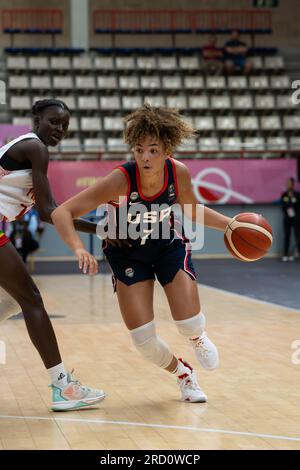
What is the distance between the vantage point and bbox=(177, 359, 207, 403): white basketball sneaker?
5.02m

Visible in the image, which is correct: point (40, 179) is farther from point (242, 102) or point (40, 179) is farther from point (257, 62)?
point (257, 62)

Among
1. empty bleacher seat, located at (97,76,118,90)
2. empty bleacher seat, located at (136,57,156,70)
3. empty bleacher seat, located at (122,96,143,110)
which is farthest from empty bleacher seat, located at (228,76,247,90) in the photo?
empty bleacher seat, located at (97,76,118,90)

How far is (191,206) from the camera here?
5.12 meters

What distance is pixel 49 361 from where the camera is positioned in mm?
4809

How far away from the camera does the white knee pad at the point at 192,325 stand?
4949 mm

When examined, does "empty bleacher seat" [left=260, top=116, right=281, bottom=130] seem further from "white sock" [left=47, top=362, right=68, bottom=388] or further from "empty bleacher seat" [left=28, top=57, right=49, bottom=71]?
"white sock" [left=47, top=362, right=68, bottom=388]

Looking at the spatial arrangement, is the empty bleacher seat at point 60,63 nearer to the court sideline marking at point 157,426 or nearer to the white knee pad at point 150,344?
the white knee pad at point 150,344

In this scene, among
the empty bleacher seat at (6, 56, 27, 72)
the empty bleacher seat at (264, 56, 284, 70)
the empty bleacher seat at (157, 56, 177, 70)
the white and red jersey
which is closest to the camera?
the white and red jersey

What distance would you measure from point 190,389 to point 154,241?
0.92 meters

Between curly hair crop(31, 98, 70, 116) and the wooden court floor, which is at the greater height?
curly hair crop(31, 98, 70, 116)

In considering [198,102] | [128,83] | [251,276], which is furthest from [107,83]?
[251,276]

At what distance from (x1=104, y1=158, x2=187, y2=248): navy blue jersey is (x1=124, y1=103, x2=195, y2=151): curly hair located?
0.51 ft
